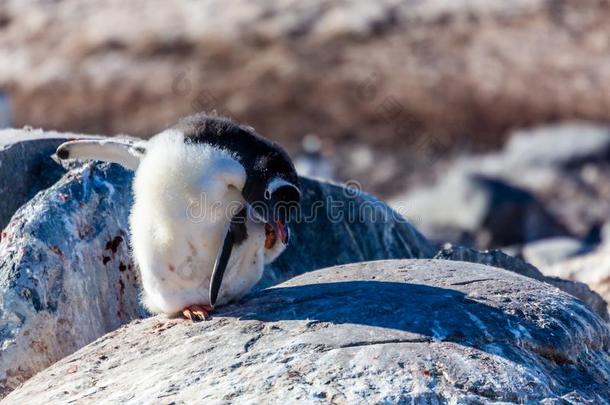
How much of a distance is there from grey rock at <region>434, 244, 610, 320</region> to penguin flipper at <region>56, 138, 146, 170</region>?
2.03 m

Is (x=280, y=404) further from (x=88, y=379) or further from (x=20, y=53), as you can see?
(x=20, y=53)

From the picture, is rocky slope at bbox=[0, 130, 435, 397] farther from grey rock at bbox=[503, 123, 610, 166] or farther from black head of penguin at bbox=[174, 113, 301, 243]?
grey rock at bbox=[503, 123, 610, 166]

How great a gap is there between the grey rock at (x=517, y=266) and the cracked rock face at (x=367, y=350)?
1539 mm

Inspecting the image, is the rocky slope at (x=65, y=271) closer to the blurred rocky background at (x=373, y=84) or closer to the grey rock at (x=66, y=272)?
the grey rock at (x=66, y=272)

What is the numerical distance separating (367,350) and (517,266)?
2.80m

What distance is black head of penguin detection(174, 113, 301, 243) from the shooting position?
5516 mm

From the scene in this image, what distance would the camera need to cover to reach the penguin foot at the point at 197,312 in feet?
18.2

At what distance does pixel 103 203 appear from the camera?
655cm

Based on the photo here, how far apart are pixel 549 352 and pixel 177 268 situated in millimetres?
1778

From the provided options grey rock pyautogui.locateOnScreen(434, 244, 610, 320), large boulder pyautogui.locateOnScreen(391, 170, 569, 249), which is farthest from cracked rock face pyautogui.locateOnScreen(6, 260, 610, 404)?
large boulder pyautogui.locateOnScreen(391, 170, 569, 249)

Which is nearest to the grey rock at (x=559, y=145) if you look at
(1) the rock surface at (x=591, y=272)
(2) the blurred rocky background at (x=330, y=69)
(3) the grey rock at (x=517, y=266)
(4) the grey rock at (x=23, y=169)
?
(2) the blurred rocky background at (x=330, y=69)

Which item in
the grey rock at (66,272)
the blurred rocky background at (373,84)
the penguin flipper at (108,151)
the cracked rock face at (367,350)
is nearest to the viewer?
the cracked rock face at (367,350)

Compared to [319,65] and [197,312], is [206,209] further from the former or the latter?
[319,65]

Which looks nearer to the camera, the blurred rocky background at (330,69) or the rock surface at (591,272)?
the rock surface at (591,272)
